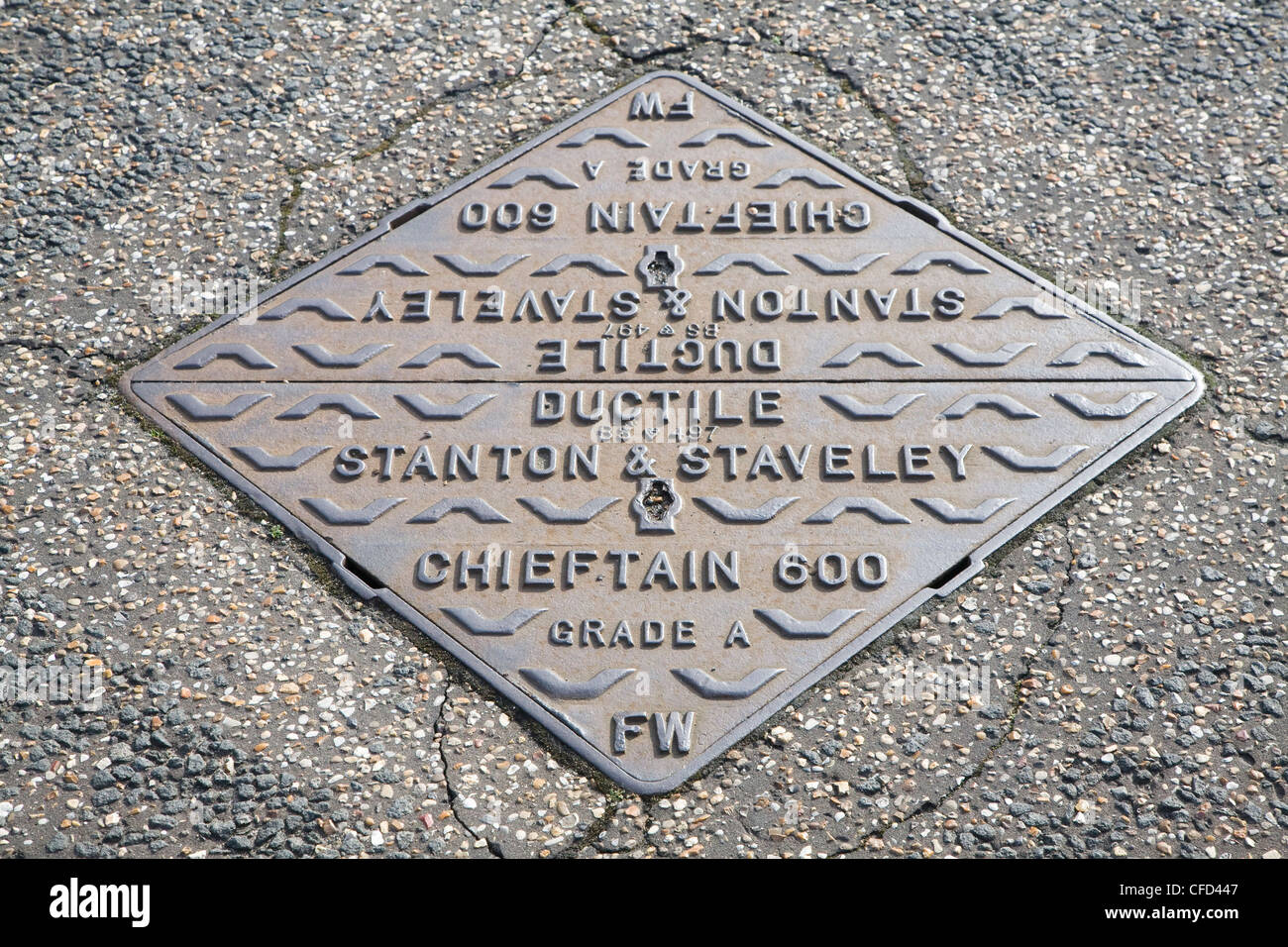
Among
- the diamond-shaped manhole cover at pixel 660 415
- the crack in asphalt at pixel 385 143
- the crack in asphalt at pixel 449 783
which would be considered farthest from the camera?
the crack in asphalt at pixel 385 143

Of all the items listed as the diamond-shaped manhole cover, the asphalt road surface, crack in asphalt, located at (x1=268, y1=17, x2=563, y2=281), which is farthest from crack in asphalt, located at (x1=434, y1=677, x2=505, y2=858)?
crack in asphalt, located at (x1=268, y1=17, x2=563, y2=281)

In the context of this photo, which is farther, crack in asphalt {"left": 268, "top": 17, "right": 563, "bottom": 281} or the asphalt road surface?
crack in asphalt {"left": 268, "top": 17, "right": 563, "bottom": 281}

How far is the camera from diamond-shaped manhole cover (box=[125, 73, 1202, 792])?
102 inches

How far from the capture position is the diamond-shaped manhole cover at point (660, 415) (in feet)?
8.47

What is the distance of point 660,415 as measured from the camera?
9.54ft

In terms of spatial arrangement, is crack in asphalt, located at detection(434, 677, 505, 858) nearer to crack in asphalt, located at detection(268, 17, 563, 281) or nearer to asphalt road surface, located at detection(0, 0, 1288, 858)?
asphalt road surface, located at detection(0, 0, 1288, 858)

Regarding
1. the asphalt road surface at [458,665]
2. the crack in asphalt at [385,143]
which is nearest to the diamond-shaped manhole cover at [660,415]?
the asphalt road surface at [458,665]

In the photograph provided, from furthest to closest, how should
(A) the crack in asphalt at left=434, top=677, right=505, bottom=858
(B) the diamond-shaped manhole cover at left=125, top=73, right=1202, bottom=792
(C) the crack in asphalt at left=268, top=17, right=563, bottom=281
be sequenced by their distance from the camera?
(C) the crack in asphalt at left=268, top=17, right=563, bottom=281 < (B) the diamond-shaped manhole cover at left=125, top=73, right=1202, bottom=792 < (A) the crack in asphalt at left=434, top=677, right=505, bottom=858

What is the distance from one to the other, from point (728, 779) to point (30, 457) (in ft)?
6.60

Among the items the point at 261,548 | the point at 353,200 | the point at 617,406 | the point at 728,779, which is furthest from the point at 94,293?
the point at 728,779

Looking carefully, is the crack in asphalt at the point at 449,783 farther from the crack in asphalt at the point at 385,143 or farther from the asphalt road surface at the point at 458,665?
the crack in asphalt at the point at 385,143

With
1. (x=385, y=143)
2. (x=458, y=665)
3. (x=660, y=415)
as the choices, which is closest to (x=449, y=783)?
(x=458, y=665)

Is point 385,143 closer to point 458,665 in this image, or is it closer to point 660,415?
point 660,415

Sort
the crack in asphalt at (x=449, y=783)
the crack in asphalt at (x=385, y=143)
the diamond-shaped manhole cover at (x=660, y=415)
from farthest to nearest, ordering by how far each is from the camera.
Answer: the crack in asphalt at (x=385, y=143)
the diamond-shaped manhole cover at (x=660, y=415)
the crack in asphalt at (x=449, y=783)
